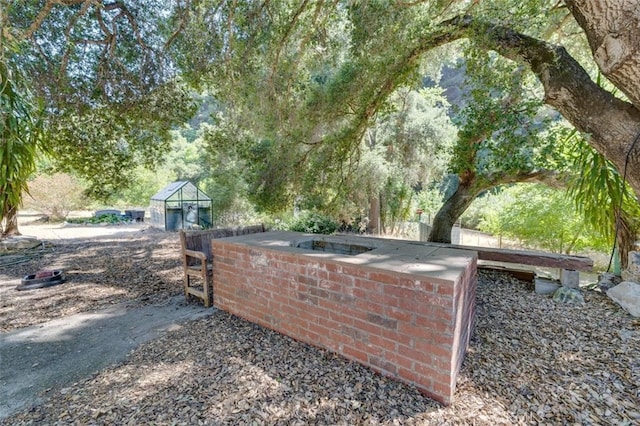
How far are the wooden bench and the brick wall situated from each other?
0.70 m

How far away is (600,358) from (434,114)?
30.0ft

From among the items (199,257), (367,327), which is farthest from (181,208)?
(367,327)

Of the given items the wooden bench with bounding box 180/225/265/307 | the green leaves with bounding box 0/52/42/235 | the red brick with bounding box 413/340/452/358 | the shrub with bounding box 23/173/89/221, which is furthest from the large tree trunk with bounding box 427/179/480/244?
the shrub with bounding box 23/173/89/221

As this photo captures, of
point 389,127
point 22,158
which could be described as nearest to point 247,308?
point 22,158

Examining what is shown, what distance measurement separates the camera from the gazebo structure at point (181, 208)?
1241 centimetres

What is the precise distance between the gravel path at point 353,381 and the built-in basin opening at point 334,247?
1026 millimetres

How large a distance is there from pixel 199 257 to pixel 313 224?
18.5 ft

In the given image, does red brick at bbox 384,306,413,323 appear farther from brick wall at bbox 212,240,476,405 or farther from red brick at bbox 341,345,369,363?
red brick at bbox 341,345,369,363

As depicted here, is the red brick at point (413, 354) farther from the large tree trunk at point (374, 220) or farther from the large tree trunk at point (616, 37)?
the large tree trunk at point (374, 220)

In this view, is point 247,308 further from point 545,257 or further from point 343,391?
point 545,257

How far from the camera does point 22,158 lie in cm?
520

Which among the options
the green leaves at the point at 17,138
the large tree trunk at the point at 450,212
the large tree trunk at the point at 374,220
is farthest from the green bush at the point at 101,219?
the large tree trunk at the point at 450,212

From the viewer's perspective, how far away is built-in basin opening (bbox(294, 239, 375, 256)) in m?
3.25

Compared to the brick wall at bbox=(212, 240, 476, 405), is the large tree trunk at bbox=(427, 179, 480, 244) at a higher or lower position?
higher
